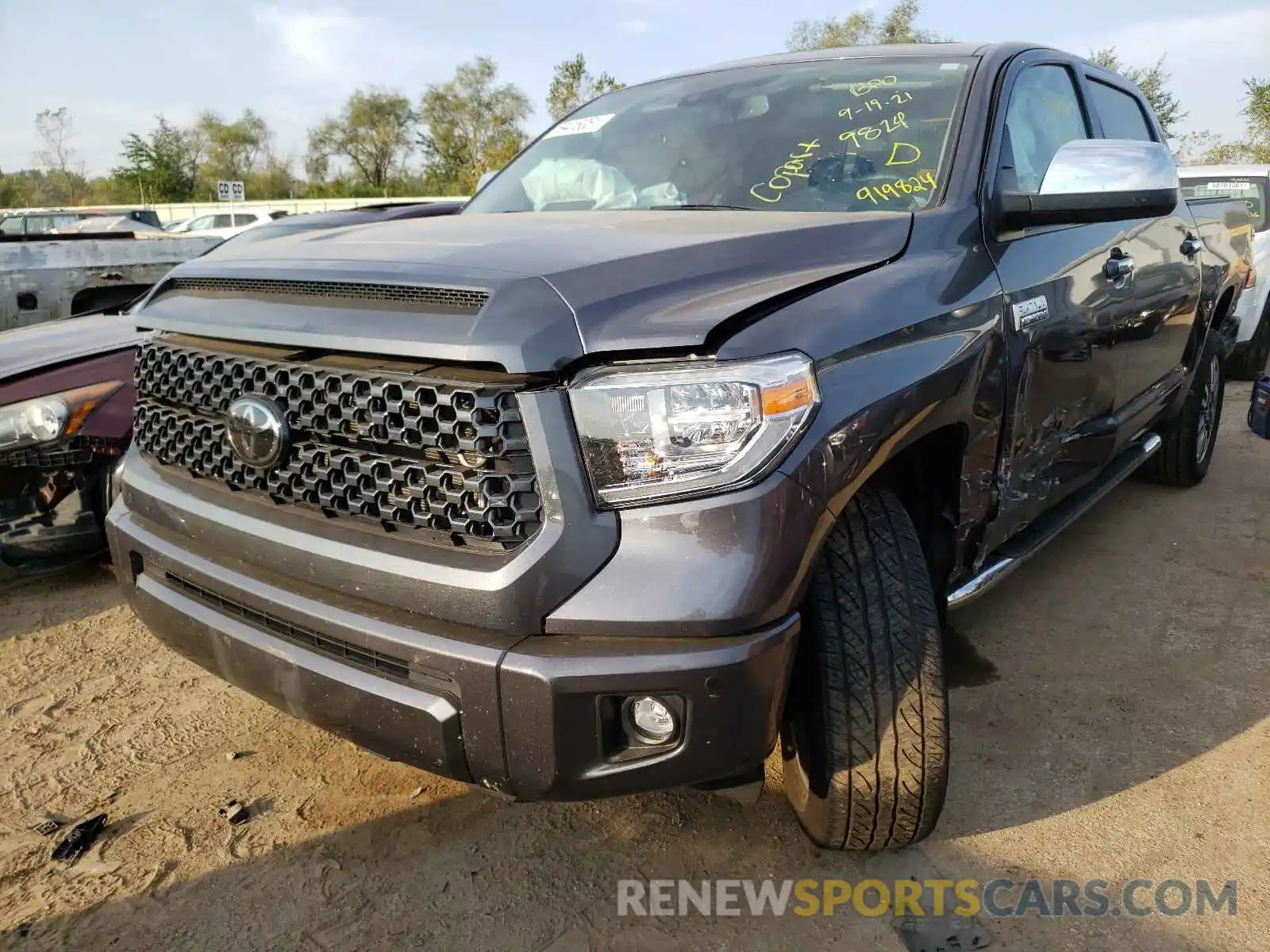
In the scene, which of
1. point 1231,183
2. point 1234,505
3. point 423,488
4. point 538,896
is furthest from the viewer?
point 1231,183

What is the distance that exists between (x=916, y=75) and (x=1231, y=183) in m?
6.60

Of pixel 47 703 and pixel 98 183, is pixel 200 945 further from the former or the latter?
pixel 98 183

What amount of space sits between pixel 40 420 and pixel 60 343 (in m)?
0.59

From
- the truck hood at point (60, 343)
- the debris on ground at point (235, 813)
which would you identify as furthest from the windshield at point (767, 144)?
the debris on ground at point (235, 813)

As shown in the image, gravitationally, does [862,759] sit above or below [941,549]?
below

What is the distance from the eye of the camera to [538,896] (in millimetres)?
2066

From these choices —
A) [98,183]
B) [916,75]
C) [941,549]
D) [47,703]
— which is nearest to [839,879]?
[941,549]

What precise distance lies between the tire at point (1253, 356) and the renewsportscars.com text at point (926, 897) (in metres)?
7.28

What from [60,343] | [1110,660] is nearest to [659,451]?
[1110,660]

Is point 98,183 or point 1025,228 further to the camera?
point 98,183

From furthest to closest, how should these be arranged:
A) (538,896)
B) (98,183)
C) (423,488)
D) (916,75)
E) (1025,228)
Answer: (98,183) < (916,75) < (1025,228) < (538,896) < (423,488)

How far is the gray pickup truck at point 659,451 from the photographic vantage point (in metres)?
1.62

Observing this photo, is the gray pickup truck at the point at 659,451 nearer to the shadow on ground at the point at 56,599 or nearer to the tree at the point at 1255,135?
the shadow on ground at the point at 56,599

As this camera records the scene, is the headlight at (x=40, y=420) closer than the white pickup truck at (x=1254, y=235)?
Yes
